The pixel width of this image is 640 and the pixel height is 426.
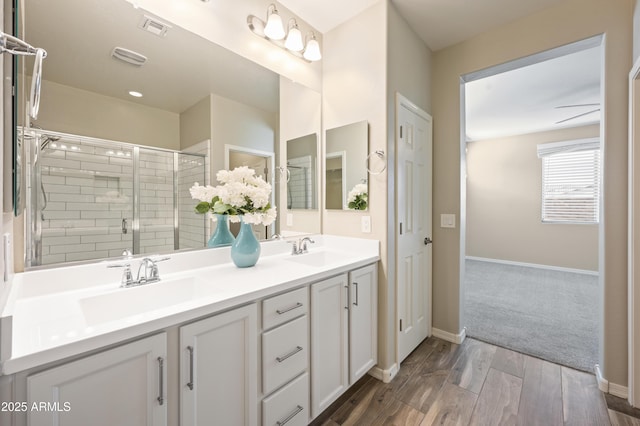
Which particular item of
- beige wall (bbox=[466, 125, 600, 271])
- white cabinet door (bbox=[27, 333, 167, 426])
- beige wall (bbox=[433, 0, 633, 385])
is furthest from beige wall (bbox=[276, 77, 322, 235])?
beige wall (bbox=[466, 125, 600, 271])

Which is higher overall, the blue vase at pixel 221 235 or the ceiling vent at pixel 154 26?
the ceiling vent at pixel 154 26

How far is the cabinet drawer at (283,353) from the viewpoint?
118cm

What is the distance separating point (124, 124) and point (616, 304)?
3039mm

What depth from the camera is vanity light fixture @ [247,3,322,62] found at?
68.4 inches

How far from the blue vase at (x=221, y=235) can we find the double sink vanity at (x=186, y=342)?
0.06 metres

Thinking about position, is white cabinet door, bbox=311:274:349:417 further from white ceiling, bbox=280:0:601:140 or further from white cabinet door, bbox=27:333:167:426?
white ceiling, bbox=280:0:601:140

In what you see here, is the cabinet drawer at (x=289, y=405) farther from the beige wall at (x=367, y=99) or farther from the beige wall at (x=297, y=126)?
the beige wall at (x=297, y=126)

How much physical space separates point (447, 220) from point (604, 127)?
1173 millimetres

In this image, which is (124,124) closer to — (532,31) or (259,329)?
(259,329)

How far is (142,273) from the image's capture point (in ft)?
4.18

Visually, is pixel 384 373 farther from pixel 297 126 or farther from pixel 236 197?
pixel 297 126

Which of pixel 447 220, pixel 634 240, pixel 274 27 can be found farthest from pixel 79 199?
pixel 634 240

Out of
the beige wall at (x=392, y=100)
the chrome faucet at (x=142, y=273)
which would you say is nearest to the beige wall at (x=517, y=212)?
the beige wall at (x=392, y=100)

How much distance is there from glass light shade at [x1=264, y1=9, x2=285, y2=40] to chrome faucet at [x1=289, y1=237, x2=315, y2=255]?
142cm
